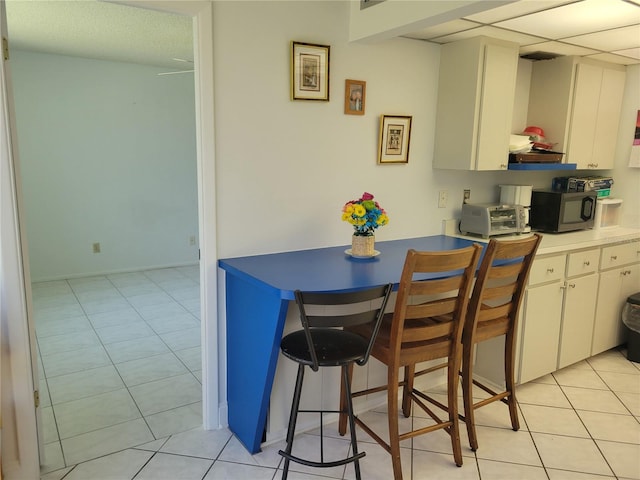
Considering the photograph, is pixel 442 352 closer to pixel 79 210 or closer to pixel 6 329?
pixel 6 329

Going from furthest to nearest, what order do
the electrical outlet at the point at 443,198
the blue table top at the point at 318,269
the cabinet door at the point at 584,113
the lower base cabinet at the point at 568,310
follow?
the cabinet door at the point at 584,113, the electrical outlet at the point at 443,198, the lower base cabinet at the point at 568,310, the blue table top at the point at 318,269

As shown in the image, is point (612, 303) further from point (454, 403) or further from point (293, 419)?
point (293, 419)

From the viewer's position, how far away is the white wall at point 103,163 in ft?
16.0

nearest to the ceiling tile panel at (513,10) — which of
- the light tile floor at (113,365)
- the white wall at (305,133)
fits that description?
the white wall at (305,133)

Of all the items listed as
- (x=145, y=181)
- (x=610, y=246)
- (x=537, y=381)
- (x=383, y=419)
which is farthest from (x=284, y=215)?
(x=145, y=181)

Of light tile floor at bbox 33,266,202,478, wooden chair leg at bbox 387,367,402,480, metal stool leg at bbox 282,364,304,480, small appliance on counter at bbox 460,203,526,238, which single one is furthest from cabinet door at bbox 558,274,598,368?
light tile floor at bbox 33,266,202,478

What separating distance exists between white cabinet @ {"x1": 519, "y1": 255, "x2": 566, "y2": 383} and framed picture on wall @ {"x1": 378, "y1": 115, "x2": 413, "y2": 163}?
3.33 feet

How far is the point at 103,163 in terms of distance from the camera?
5.25 metres

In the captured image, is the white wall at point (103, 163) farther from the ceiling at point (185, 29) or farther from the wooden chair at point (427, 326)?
the wooden chair at point (427, 326)

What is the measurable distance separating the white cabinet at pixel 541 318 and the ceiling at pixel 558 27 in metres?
1.29

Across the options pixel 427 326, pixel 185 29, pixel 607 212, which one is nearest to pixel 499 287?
pixel 427 326

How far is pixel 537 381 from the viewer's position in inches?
121

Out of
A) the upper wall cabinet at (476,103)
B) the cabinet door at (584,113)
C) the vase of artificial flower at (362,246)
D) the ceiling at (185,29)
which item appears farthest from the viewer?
the cabinet door at (584,113)

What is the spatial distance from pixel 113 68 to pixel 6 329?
406 centimetres
